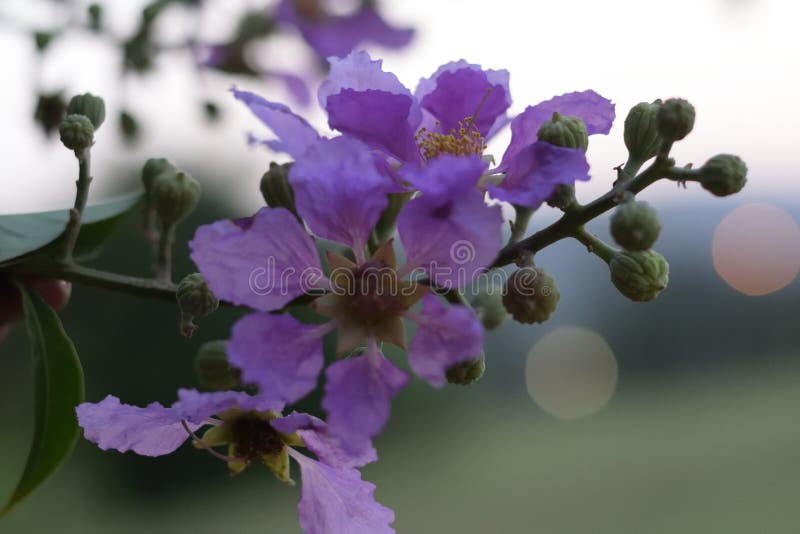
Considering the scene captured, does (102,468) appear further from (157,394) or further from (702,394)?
(702,394)

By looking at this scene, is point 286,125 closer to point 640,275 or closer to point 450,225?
point 450,225

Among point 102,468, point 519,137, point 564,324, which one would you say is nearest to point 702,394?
point 564,324

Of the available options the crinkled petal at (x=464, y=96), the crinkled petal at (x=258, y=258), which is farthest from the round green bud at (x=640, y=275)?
the crinkled petal at (x=258, y=258)

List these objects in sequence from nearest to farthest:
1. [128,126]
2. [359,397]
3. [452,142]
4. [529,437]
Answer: [359,397] → [452,142] → [128,126] → [529,437]

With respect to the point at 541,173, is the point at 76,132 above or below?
above

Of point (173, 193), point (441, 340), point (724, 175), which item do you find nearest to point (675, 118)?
point (724, 175)

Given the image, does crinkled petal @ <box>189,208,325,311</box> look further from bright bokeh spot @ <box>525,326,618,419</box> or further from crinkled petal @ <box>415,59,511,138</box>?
bright bokeh spot @ <box>525,326,618,419</box>
